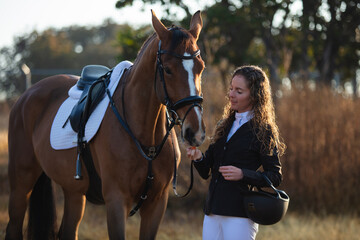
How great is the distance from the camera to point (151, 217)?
11.0 feet

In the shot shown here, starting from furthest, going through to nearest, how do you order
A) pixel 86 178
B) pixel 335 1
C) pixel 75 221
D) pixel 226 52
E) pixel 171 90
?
pixel 226 52
pixel 335 1
pixel 75 221
pixel 86 178
pixel 171 90

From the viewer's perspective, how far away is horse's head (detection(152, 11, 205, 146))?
8.53 feet

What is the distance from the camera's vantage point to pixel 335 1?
10102 mm

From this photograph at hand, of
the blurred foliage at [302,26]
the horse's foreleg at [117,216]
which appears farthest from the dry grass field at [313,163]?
the horse's foreleg at [117,216]

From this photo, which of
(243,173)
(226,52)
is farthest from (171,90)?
(226,52)

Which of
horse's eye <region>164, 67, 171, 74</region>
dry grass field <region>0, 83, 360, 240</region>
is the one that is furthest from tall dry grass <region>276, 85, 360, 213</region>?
horse's eye <region>164, 67, 171, 74</region>

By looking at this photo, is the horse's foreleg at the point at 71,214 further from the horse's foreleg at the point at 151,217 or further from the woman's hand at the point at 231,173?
the woman's hand at the point at 231,173

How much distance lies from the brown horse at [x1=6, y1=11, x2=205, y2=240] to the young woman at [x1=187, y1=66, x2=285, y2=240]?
298mm

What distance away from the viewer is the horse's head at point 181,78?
2600 millimetres

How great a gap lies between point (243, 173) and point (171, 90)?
684 mm

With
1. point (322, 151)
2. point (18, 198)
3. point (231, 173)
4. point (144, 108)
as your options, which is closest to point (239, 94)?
point (231, 173)

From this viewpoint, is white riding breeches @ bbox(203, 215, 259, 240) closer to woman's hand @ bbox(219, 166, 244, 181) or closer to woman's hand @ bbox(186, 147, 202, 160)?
woman's hand @ bbox(219, 166, 244, 181)

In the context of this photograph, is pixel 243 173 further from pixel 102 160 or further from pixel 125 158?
pixel 102 160

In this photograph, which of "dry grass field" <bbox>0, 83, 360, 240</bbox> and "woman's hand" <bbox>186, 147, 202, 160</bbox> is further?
"dry grass field" <bbox>0, 83, 360, 240</bbox>
